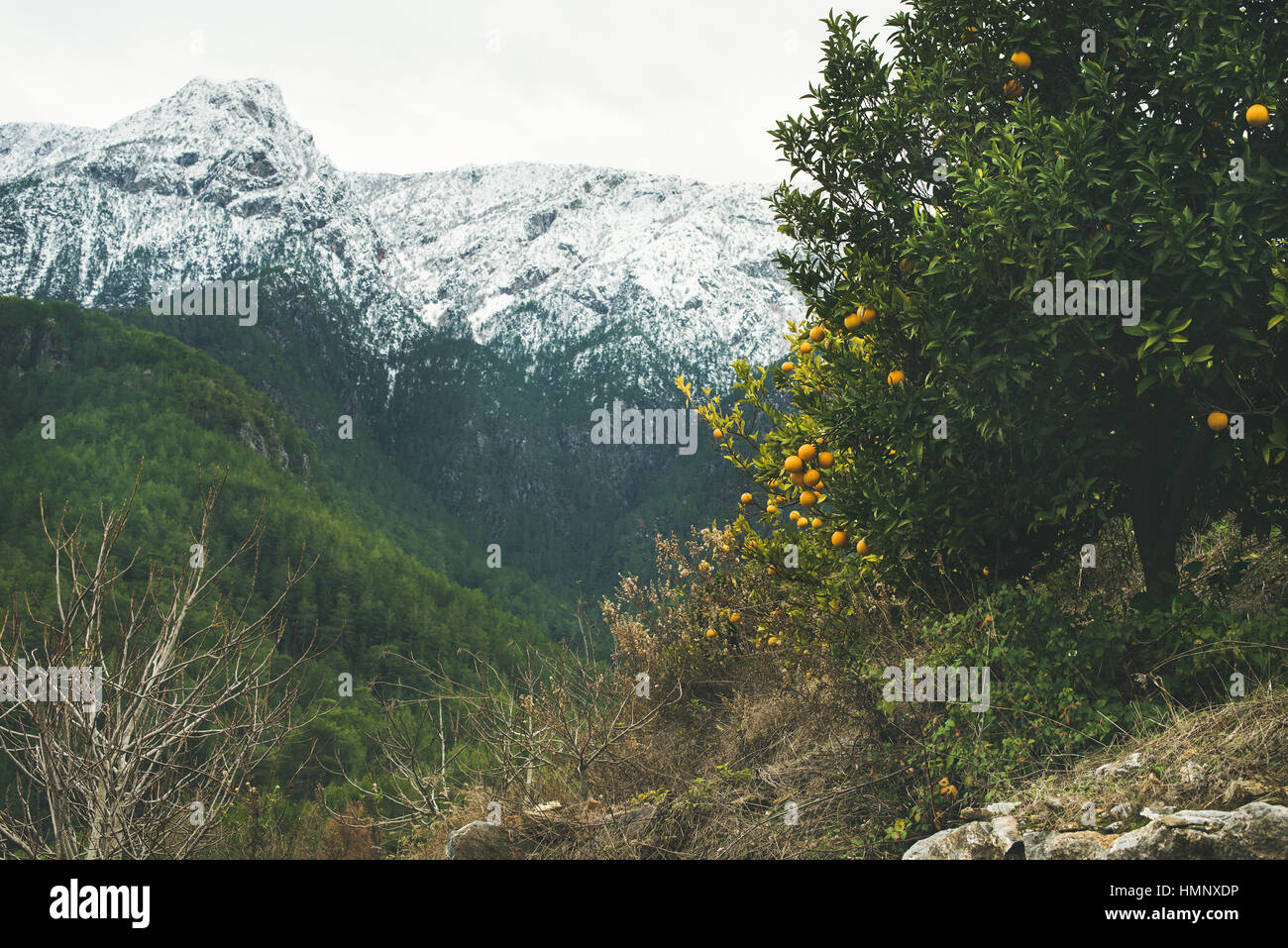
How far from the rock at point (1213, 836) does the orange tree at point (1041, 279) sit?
1.97 m

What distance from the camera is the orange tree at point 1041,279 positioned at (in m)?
4.61

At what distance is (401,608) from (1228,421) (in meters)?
81.4

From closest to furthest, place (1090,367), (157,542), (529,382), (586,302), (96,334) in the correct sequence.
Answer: (1090,367)
(157,542)
(96,334)
(529,382)
(586,302)

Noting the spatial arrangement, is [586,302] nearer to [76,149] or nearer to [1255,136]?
[76,149]

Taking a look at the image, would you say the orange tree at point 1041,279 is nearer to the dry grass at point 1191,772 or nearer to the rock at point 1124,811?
the dry grass at point 1191,772

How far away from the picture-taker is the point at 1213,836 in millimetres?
3412

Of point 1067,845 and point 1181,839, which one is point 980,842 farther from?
point 1181,839

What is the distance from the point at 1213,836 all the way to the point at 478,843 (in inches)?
165

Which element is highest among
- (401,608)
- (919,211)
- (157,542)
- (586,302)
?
(586,302)

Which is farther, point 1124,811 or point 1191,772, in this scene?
point 1191,772

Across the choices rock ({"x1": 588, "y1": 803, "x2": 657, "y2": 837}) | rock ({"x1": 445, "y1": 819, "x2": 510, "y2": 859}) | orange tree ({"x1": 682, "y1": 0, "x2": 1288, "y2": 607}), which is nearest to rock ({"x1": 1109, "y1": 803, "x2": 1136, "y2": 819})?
orange tree ({"x1": 682, "y1": 0, "x2": 1288, "y2": 607})

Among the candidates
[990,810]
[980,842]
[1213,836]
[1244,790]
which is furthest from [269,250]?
[1213,836]

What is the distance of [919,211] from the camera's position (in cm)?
539

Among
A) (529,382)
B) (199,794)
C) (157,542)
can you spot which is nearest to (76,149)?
(529,382)
